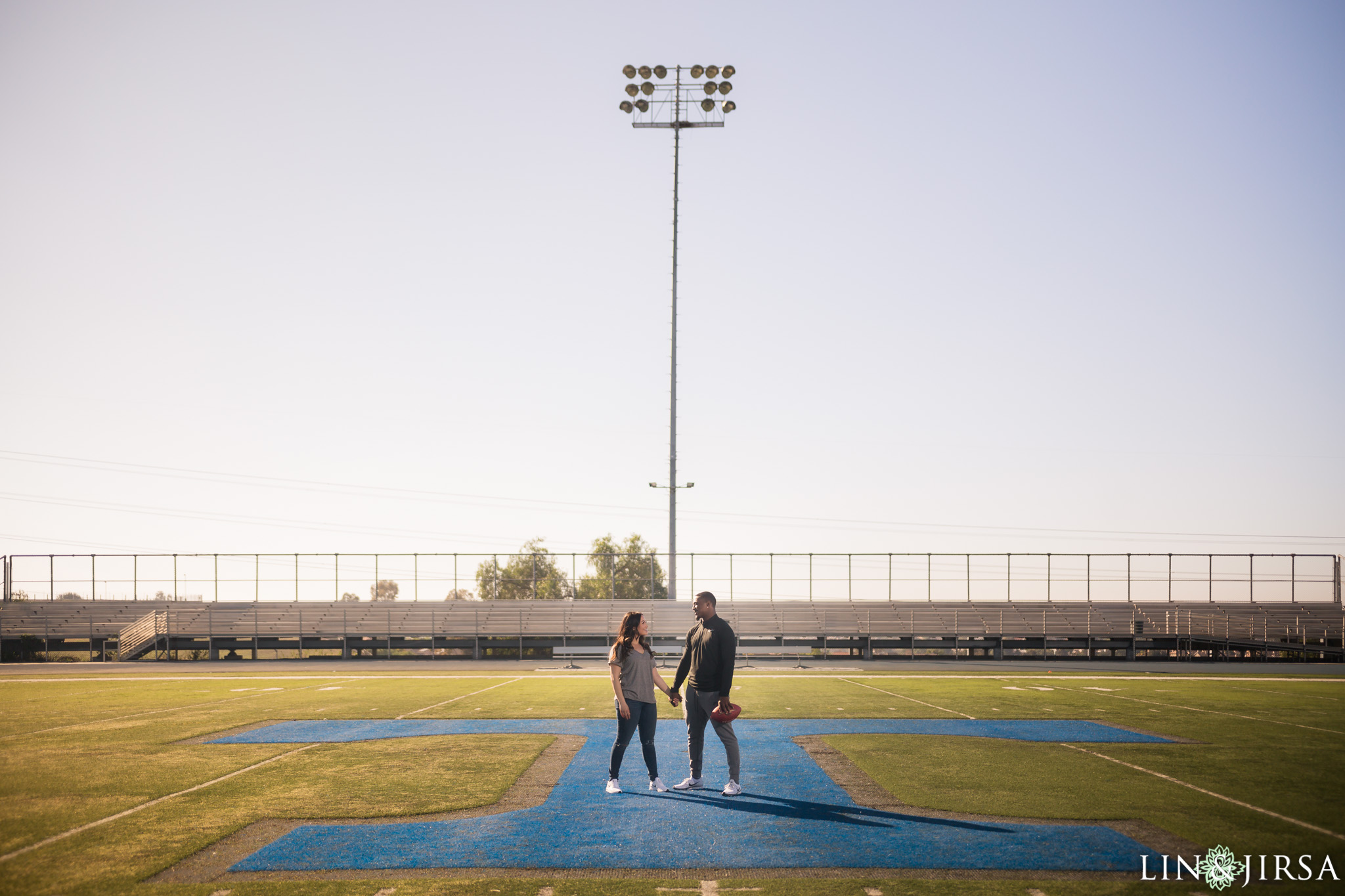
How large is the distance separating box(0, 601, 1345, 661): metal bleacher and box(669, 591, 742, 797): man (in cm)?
2825

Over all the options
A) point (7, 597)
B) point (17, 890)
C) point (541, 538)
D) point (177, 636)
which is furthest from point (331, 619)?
point (541, 538)

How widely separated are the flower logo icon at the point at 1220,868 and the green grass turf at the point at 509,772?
0.95 feet

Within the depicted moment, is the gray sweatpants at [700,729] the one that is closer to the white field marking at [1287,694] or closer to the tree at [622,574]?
the white field marking at [1287,694]

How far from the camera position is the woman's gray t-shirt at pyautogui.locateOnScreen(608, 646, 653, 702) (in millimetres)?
9188

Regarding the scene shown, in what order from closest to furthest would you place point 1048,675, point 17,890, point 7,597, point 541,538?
point 17,890 → point 1048,675 → point 7,597 → point 541,538

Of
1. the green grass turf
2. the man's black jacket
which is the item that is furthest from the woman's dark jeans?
the green grass turf

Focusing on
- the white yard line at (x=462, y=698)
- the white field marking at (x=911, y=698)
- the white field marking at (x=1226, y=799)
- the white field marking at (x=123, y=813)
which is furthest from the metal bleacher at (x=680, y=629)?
the white field marking at (x=123, y=813)

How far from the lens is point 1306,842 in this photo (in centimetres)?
748

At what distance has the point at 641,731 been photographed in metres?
9.42

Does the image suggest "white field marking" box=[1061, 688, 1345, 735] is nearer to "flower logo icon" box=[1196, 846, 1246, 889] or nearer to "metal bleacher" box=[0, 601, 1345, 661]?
"flower logo icon" box=[1196, 846, 1246, 889]

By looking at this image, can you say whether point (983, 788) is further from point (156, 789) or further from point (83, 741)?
point (83, 741)

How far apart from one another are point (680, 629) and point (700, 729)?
30.6 meters

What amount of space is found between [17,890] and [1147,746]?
43.6 feet

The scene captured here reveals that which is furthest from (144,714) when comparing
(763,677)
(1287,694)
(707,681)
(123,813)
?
(1287,694)
